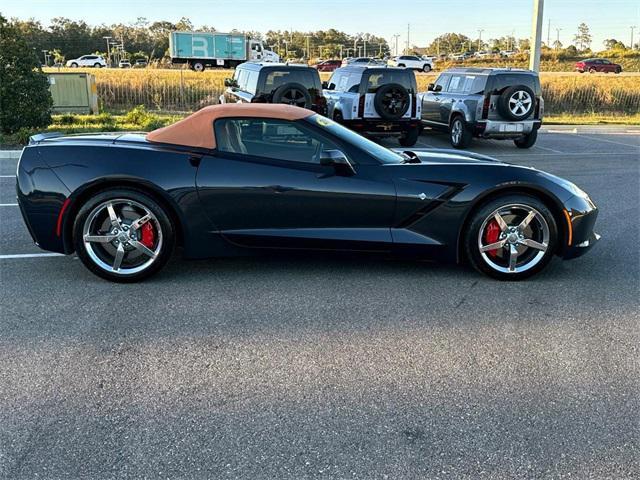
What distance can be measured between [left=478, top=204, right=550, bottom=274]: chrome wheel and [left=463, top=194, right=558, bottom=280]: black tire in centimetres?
2

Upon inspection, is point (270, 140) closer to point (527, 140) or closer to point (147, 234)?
point (147, 234)

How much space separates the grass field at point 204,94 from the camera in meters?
24.2

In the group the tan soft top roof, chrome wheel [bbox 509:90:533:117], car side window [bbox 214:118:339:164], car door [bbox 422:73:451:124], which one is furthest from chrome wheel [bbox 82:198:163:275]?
car door [bbox 422:73:451:124]

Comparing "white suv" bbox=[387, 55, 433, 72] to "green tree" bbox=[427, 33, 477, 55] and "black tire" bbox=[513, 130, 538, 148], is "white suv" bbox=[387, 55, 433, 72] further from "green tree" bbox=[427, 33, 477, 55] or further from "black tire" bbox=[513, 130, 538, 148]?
"green tree" bbox=[427, 33, 477, 55]

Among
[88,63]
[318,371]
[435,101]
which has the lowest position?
[318,371]

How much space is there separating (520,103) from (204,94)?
47.6ft

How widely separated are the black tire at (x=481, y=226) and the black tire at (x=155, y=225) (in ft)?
7.68

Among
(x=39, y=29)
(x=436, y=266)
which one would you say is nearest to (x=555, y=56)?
(x=39, y=29)

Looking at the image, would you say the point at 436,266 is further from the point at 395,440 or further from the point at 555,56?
the point at 555,56

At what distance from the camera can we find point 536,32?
20203 millimetres

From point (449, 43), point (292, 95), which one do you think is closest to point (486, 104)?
point (292, 95)

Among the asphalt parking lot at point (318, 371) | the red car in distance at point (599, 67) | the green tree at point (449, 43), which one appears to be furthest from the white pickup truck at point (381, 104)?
the green tree at point (449, 43)

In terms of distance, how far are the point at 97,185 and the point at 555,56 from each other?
80545mm

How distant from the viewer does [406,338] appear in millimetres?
3809
